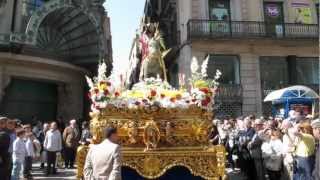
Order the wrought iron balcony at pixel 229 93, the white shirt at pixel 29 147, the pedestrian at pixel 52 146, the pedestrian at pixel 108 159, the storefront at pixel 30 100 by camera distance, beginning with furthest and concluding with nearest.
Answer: the wrought iron balcony at pixel 229 93 → the storefront at pixel 30 100 → the pedestrian at pixel 52 146 → the white shirt at pixel 29 147 → the pedestrian at pixel 108 159

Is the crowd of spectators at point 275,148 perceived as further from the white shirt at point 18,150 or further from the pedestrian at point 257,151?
the white shirt at point 18,150

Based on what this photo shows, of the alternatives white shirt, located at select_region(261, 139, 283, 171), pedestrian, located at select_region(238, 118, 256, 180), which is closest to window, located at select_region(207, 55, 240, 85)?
pedestrian, located at select_region(238, 118, 256, 180)

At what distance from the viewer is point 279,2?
94.3ft

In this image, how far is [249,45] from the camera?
2673 centimetres

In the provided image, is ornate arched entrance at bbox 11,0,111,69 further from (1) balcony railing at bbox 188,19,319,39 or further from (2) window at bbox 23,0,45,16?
(1) balcony railing at bbox 188,19,319,39

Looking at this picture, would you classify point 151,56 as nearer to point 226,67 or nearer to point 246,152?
point 246,152

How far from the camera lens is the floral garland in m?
8.99

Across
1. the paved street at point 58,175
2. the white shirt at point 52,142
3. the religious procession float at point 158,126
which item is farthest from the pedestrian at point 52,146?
the religious procession float at point 158,126

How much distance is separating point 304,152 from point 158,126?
3139 mm

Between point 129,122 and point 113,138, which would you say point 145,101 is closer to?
point 129,122

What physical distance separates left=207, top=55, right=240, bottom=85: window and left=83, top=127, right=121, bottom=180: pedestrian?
67.3ft

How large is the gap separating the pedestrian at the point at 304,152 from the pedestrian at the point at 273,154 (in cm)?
186

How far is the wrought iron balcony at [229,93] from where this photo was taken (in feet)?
84.7

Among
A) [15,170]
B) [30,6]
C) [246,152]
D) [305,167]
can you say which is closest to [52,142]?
[15,170]
